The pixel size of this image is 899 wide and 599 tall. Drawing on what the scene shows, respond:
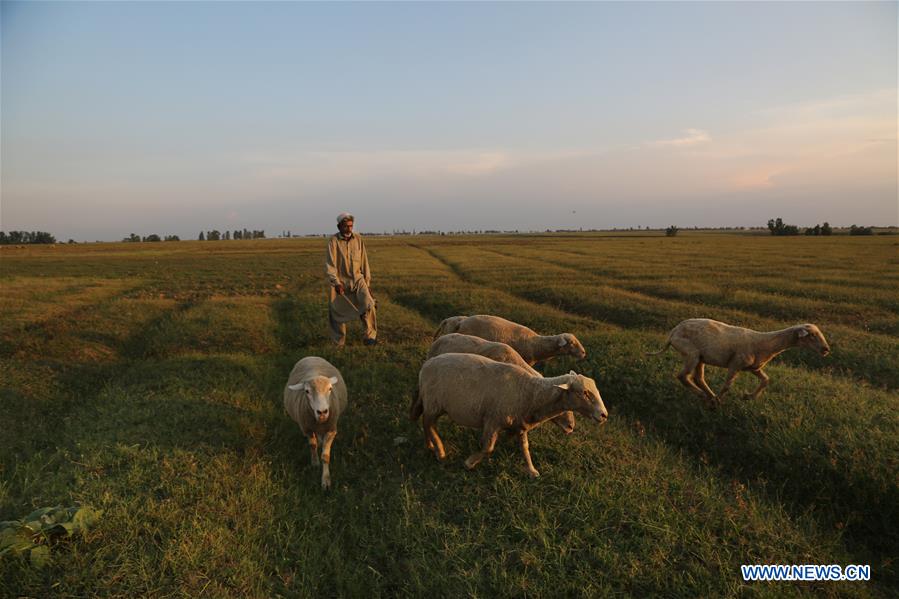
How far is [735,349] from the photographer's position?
7832mm

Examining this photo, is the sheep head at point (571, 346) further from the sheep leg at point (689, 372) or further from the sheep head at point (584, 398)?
the sheep head at point (584, 398)

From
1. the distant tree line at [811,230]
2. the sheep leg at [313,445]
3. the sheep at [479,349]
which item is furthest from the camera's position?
the distant tree line at [811,230]

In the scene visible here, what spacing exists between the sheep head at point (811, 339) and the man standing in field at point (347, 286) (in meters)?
9.39

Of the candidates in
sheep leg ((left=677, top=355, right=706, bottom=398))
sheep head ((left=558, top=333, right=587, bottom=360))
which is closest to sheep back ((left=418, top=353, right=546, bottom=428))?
sheep head ((left=558, top=333, right=587, bottom=360))

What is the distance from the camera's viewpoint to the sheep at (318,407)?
595 cm

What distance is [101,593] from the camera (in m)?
3.82

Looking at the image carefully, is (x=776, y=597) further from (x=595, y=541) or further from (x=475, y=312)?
(x=475, y=312)

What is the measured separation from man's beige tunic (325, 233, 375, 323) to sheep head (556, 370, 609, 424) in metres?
7.79

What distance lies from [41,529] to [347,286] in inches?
343

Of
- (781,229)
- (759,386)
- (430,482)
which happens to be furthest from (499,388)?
(781,229)

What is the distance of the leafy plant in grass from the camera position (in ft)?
13.1

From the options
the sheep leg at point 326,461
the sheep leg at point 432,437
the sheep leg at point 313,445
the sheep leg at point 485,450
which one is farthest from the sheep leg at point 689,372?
the sheep leg at point 313,445

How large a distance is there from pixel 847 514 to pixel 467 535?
4.47m

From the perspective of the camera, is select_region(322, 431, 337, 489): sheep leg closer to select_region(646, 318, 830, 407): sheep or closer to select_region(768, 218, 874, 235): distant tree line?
select_region(646, 318, 830, 407): sheep
